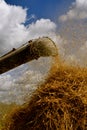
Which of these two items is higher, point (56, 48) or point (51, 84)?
point (56, 48)

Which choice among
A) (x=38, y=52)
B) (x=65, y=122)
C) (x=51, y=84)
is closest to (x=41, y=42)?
(x=38, y=52)

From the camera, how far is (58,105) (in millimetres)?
6723

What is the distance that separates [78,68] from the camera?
24.2 ft

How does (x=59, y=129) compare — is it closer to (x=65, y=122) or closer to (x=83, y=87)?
(x=65, y=122)

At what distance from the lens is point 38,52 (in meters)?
6.89

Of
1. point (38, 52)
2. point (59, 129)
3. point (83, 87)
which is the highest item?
point (38, 52)

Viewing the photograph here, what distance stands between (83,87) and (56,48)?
64 centimetres

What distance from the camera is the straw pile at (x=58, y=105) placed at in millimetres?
6652

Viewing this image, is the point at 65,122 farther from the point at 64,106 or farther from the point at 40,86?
the point at 40,86

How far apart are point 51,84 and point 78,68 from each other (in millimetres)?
551

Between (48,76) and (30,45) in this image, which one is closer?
(30,45)

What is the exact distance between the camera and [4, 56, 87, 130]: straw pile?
21.8 feet

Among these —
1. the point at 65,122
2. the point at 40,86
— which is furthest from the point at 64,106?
the point at 40,86

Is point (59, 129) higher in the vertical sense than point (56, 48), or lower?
lower
